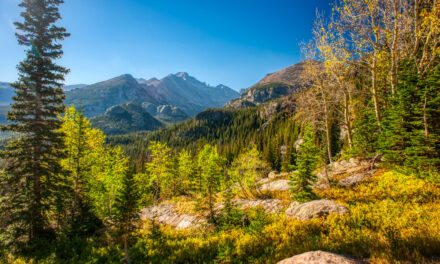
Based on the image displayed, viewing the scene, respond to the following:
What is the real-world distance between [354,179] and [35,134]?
72.7 feet

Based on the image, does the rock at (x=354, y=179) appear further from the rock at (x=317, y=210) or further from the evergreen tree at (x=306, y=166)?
the rock at (x=317, y=210)

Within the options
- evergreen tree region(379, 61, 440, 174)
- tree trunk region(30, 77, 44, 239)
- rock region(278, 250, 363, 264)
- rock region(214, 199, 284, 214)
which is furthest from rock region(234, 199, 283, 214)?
tree trunk region(30, 77, 44, 239)

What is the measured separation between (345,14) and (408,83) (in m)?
6.37

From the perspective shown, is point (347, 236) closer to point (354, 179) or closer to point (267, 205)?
point (267, 205)

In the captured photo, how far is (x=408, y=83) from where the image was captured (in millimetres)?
10055

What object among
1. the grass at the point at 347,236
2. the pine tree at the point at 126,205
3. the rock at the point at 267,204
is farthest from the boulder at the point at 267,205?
the pine tree at the point at 126,205

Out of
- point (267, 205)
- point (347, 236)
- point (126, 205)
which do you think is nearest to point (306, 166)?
A: point (347, 236)

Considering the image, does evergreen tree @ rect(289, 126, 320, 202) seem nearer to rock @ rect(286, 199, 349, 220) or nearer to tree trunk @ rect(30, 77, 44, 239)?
rock @ rect(286, 199, 349, 220)

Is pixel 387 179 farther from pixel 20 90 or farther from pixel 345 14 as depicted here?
pixel 20 90

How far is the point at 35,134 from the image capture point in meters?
11.6

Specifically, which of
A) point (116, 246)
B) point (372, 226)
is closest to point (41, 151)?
point (116, 246)

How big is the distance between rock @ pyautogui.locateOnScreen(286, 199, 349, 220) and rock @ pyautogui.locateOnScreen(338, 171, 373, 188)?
461 cm

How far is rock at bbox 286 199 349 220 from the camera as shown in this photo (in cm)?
758

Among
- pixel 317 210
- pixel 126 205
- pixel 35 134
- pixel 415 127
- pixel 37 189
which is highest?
pixel 35 134
